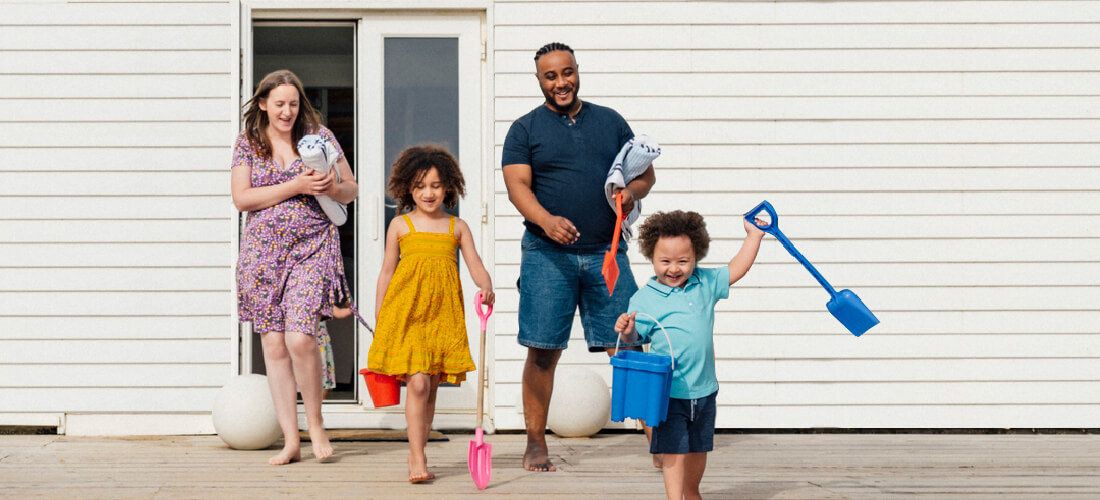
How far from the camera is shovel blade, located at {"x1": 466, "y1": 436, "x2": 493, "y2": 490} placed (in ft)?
11.5

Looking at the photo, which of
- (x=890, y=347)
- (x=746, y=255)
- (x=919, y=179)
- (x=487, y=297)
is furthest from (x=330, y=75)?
(x=746, y=255)

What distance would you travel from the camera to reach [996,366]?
513 centimetres

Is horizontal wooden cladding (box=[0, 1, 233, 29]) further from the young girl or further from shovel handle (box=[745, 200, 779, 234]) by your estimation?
shovel handle (box=[745, 200, 779, 234])

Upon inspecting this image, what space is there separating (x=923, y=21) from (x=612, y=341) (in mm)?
2401

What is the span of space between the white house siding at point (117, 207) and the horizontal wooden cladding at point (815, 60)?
1.42m

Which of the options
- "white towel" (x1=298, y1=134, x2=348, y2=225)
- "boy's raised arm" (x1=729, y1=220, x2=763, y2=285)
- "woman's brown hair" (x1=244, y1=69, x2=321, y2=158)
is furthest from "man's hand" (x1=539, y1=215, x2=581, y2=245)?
"woman's brown hair" (x1=244, y1=69, x2=321, y2=158)

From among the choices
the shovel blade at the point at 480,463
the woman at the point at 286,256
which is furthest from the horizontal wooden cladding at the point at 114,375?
the shovel blade at the point at 480,463

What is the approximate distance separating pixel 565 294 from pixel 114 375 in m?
2.36

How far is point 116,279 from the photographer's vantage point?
5027 mm

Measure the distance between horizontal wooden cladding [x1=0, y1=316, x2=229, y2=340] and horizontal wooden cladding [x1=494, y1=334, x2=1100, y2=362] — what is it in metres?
1.29

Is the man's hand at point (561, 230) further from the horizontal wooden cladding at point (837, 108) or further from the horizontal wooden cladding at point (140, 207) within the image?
the horizontal wooden cladding at point (140, 207)

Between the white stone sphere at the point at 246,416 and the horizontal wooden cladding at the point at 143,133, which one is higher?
the horizontal wooden cladding at the point at 143,133

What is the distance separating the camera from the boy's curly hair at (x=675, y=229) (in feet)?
9.91

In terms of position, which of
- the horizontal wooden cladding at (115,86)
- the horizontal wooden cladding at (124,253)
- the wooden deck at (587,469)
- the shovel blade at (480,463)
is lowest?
the wooden deck at (587,469)
